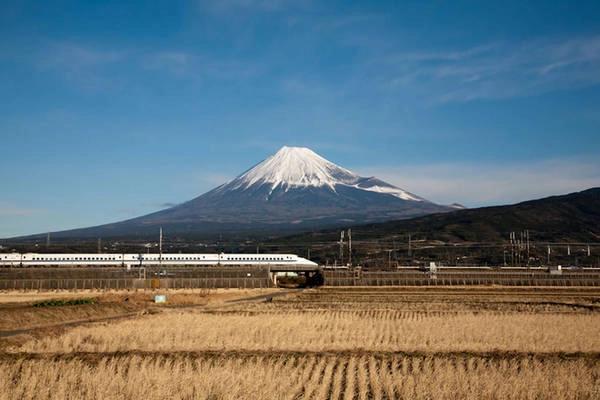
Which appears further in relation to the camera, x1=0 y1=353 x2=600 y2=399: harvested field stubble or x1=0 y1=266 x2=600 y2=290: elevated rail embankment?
x1=0 y1=266 x2=600 y2=290: elevated rail embankment

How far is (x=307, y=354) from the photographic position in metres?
28.4

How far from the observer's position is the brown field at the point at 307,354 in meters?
20.6

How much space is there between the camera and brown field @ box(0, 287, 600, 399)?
20641mm

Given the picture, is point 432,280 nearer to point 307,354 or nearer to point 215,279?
point 215,279

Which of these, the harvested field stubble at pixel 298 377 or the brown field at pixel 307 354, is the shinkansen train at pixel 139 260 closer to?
the brown field at pixel 307 354

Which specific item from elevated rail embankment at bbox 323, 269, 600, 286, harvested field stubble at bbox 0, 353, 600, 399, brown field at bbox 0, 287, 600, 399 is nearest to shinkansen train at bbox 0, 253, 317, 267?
elevated rail embankment at bbox 323, 269, 600, 286

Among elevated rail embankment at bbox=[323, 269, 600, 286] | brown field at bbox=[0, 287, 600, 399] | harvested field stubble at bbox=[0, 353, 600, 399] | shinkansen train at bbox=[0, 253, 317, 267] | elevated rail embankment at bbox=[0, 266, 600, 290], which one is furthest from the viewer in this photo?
shinkansen train at bbox=[0, 253, 317, 267]

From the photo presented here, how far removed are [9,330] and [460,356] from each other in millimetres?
24492

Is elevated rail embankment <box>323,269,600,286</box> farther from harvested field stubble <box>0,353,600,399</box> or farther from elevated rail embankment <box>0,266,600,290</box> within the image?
harvested field stubble <box>0,353,600,399</box>

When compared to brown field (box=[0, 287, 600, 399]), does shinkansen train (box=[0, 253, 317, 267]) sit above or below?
above

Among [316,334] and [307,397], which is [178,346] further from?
[307,397]

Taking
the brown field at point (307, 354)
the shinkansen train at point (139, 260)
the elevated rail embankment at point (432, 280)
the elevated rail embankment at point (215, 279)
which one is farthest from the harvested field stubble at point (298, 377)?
the shinkansen train at point (139, 260)

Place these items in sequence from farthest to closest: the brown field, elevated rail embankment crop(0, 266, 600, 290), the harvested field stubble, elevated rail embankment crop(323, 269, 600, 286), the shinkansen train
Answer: the shinkansen train
elevated rail embankment crop(323, 269, 600, 286)
elevated rail embankment crop(0, 266, 600, 290)
the brown field
the harvested field stubble

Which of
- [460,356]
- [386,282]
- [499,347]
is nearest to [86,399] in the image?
[460,356]
